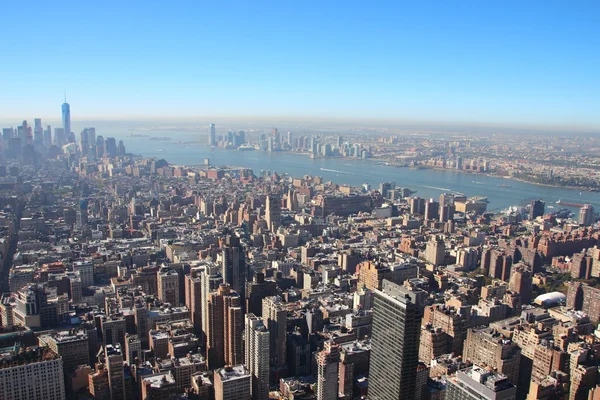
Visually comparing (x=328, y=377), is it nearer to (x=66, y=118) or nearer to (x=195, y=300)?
A: (x=195, y=300)

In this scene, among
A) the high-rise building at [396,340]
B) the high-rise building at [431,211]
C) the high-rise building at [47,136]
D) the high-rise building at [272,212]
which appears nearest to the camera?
the high-rise building at [396,340]

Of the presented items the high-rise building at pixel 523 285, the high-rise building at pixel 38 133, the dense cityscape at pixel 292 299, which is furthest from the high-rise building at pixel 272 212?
the high-rise building at pixel 38 133

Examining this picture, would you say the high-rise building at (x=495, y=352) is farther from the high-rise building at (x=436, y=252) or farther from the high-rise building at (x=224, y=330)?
the high-rise building at (x=436, y=252)

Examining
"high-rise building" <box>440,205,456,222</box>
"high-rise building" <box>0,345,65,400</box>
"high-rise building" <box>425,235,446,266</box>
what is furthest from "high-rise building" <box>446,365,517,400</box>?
"high-rise building" <box>440,205,456,222</box>

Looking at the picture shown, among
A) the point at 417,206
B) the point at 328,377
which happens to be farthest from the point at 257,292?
the point at 417,206

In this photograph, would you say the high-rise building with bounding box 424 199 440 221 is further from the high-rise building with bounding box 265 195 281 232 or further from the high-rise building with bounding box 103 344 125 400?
the high-rise building with bounding box 103 344 125 400

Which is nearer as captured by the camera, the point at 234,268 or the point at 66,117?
the point at 234,268

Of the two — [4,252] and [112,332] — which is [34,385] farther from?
[4,252]
